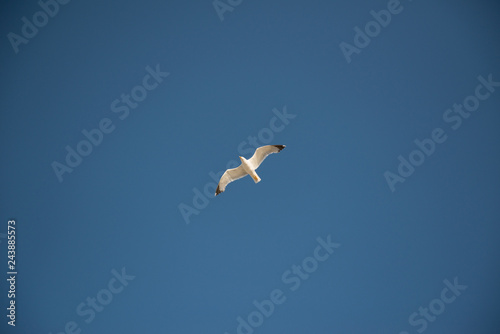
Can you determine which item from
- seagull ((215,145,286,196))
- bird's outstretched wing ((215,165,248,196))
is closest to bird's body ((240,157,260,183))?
seagull ((215,145,286,196))

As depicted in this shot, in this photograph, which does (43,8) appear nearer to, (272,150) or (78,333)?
(272,150)

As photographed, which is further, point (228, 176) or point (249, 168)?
point (228, 176)

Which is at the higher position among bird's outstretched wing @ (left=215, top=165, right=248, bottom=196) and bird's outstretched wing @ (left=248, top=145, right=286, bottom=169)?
bird's outstretched wing @ (left=215, top=165, right=248, bottom=196)

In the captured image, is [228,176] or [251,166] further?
[228,176]

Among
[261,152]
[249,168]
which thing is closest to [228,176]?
Answer: [249,168]

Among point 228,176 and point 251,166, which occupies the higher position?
point 228,176

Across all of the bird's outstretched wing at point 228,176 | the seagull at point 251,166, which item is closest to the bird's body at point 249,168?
the seagull at point 251,166

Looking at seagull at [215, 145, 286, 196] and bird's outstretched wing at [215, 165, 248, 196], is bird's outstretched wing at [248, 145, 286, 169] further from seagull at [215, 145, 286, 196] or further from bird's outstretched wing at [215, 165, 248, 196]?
bird's outstretched wing at [215, 165, 248, 196]

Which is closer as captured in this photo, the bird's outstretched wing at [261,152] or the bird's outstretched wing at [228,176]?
the bird's outstretched wing at [261,152]

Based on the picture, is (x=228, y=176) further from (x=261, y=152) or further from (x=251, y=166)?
(x=261, y=152)

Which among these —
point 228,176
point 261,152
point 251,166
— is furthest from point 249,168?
point 228,176

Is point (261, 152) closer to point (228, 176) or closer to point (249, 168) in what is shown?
point (249, 168)

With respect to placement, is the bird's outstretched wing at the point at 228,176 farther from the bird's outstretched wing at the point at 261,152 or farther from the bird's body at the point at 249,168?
the bird's outstretched wing at the point at 261,152

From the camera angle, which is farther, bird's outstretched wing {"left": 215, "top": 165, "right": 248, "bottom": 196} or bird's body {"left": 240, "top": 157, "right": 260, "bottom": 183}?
bird's outstretched wing {"left": 215, "top": 165, "right": 248, "bottom": 196}
